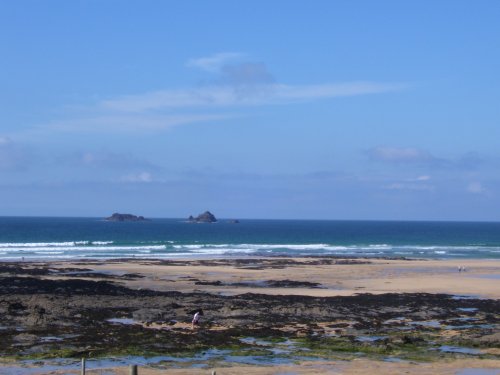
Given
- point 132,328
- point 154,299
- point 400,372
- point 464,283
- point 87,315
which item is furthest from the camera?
point 464,283

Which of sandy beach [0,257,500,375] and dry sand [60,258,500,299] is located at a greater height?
dry sand [60,258,500,299]

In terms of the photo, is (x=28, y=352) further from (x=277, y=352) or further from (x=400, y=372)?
(x=400, y=372)

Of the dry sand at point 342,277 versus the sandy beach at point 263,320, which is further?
the dry sand at point 342,277

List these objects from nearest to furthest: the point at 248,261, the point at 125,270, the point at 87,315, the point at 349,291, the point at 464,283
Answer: the point at 87,315 → the point at 349,291 → the point at 464,283 → the point at 125,270 → the point at 248,261

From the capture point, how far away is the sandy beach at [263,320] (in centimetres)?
2005

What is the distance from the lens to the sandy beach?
789 inches

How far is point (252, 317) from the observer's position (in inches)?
1093

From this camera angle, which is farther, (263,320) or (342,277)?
(342,277)

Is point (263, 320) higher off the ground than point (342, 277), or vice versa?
point (342, 277)

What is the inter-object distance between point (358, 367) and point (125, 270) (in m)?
34.2

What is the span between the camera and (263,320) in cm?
2727

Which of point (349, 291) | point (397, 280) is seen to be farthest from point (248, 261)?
point (349, 291)

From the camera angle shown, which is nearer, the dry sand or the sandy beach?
the sandy beach

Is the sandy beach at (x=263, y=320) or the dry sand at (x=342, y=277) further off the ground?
the dry sand at (x=342, y=277)
